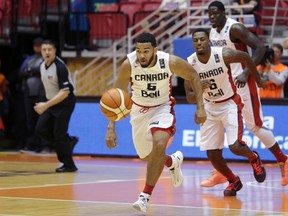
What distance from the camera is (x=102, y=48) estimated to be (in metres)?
21.9

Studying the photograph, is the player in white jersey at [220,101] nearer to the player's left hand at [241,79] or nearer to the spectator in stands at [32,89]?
the player's left hand at [241,79]

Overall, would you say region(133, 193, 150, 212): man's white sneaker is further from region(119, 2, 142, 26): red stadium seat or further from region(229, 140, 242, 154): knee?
region(119, 2, 142, 26): red stadium seat

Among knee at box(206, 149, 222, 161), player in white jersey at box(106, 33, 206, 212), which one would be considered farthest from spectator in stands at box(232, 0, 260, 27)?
player in white jersey at box(106, 33, 206, 212)

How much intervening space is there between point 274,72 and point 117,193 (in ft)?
22.2

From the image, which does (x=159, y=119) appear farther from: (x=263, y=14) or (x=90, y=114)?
(x=263, y=14)

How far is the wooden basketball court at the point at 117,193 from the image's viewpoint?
31.3 feet

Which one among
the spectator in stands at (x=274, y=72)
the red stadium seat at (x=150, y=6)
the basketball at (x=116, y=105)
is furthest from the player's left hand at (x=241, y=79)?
the red stadium seat at (x=150, y=6)

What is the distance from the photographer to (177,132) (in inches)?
694

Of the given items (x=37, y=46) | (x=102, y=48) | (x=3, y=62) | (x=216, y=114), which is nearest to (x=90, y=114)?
(x=37, y=46)

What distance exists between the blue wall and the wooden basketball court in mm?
613

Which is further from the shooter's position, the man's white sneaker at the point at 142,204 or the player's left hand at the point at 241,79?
the player's left hand at the point at 241,79

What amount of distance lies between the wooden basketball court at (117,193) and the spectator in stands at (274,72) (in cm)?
167

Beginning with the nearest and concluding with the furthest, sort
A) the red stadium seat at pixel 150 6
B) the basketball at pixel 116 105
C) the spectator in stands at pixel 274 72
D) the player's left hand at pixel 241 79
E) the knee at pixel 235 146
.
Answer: the basketball at pixel 116 105 → the knee at pixel 235 146 → the player's left hand at pixel 241 79 → the spectator in stands at pixel 274 72 → the red stadium seat at pixel 150 6

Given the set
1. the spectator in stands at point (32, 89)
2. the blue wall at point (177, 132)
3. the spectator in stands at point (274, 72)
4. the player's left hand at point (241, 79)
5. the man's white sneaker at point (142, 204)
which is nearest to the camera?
the man's white sneaker at point (142, 204)
